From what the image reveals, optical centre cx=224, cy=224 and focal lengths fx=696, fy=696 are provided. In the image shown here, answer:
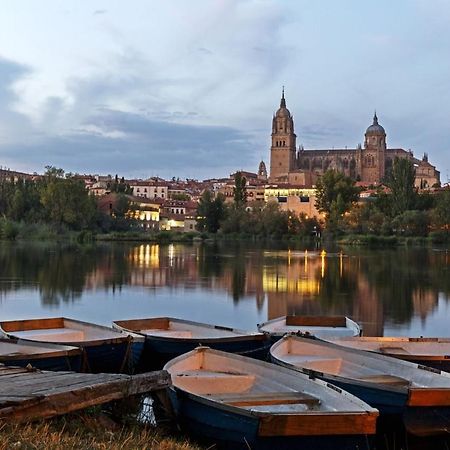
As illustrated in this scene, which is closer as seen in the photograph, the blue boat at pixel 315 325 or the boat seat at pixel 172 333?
the boat seat at pixel 172 333

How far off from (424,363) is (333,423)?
143 inches

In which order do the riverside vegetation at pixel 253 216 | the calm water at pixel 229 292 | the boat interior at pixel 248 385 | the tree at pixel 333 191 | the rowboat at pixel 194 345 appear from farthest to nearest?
1. the tree at pixel 333 191
2. the riverside vegetation at pixel 253 216
3. the calm water at pixel 229 292
4. the rowboat at pixel 194 345
5. the boat interior at pixel 248 385

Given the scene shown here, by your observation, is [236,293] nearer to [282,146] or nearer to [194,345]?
[194,345]

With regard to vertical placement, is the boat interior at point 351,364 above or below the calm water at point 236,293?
above

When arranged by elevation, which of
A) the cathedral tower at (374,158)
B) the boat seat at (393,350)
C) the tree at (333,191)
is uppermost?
the cathedral tower at (374,158)

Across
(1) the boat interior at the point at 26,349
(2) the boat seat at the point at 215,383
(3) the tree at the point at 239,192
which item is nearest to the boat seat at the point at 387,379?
(2) the boat seat at the point at 215,383

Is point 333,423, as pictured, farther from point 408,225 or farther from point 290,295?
point 408,225

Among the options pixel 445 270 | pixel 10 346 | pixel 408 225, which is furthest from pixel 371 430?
pixel 408 225

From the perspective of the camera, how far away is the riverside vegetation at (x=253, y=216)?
74438mm

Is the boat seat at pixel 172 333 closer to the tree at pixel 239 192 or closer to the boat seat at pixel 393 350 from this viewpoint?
the boat seat at pixel 393 350

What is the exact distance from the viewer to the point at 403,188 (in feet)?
271

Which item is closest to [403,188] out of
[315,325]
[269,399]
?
[315,325]

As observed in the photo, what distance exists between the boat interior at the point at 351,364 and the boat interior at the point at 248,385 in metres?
0.83

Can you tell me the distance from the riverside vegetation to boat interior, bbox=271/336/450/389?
6221 cm
